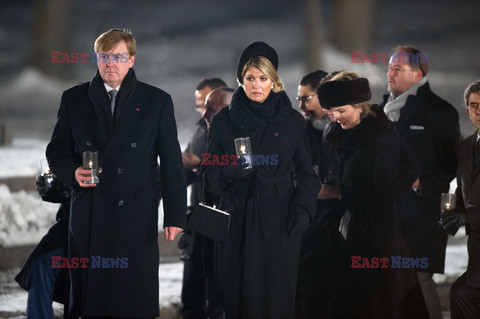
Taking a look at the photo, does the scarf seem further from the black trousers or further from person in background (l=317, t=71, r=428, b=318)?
the black trousers

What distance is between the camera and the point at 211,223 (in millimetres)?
4848

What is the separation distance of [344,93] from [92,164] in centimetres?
190

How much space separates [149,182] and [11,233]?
13.7 feet

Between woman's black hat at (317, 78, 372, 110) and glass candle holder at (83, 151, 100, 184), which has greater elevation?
woman's black hat at (317, 78, 372, 110)

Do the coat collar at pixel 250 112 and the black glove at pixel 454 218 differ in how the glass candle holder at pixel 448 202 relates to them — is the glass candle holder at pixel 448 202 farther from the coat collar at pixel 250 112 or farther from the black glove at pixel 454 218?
the coat collar at pixel 250 112

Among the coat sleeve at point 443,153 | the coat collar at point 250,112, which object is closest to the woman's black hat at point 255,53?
the coat collar at point 250,112

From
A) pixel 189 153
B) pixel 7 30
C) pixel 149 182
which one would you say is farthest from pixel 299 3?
pixel 149 182

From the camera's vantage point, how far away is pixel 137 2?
1262cm

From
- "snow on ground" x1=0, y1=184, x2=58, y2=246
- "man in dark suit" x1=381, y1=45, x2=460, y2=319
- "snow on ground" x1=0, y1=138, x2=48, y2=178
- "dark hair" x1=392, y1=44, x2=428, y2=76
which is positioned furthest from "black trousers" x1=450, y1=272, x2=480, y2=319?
"snow on ground" x1=0, y1=138, x2=48, y2=178

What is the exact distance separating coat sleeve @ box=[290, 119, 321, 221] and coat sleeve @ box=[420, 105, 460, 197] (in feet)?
5.18

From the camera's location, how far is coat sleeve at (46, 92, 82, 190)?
4512 millimetres

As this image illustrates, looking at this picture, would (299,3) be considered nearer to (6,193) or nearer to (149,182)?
(6,193)

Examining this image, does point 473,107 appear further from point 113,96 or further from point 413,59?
point 113,96

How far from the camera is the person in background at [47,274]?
5051mm
